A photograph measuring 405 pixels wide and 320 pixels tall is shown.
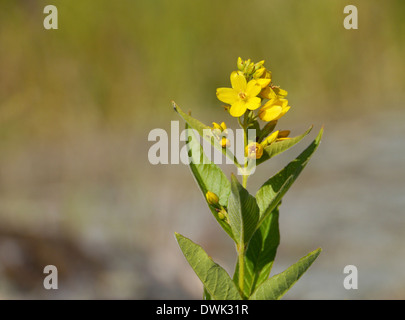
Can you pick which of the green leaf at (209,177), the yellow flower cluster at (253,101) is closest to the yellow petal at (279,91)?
the yellow flower cluster at (253,101)

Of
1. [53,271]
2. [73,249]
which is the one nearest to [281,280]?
[53,271]

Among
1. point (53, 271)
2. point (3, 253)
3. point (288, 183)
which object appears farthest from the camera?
point (3, 253)

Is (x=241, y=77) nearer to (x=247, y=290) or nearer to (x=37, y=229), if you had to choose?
(x=247, y=290)

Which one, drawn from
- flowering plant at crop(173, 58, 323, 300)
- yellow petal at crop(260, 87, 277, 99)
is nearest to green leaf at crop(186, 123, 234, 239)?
flowering plant at crop(173, 58, 323, 300)

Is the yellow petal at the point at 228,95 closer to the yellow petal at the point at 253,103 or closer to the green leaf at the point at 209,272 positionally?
the yellow petal at the point at 253,103

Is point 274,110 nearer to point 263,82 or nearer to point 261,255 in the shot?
point 263,82

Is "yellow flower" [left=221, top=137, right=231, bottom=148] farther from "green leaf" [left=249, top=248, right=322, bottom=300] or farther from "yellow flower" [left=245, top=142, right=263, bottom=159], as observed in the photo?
"green leaf" [left=249, top=248, right=322, bottom=300]

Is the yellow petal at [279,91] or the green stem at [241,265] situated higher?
the yellow petal at [279,91]
